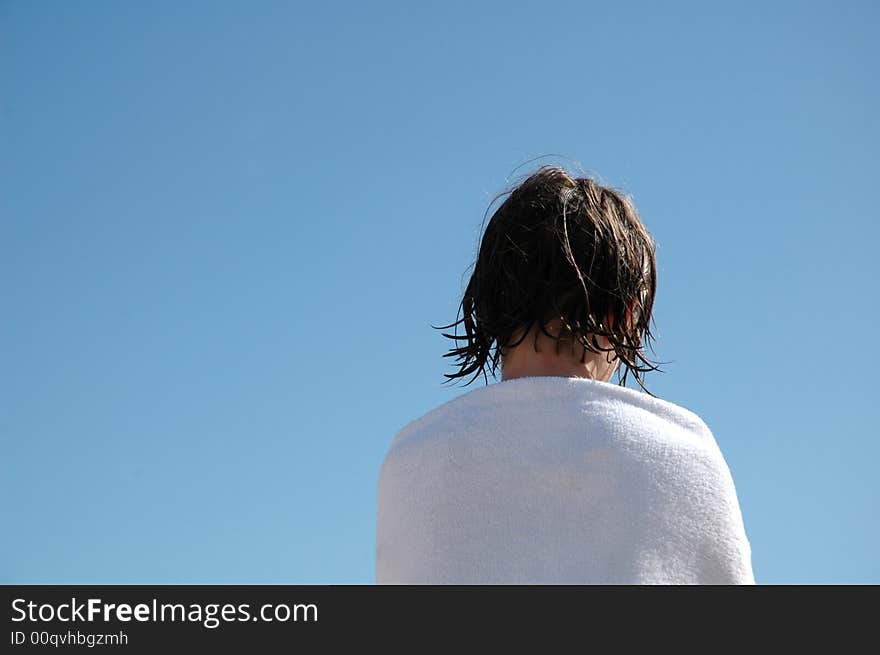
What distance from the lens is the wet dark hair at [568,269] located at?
3.04 metres

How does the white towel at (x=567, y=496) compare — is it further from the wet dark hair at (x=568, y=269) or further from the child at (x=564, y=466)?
the wet dark hair at (x=568, y=269)

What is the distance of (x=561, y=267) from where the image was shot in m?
3.08

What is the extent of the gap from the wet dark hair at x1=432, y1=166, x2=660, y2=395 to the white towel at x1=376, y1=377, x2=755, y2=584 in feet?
0.97

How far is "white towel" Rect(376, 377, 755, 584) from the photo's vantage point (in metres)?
2.60

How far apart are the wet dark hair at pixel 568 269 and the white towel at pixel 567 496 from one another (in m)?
0.29

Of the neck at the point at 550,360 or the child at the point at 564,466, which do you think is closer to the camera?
the child at the point at 564,466

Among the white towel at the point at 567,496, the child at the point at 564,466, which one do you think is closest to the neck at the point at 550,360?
the child at the point at 564,466

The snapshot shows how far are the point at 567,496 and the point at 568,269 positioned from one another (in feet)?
2.62
